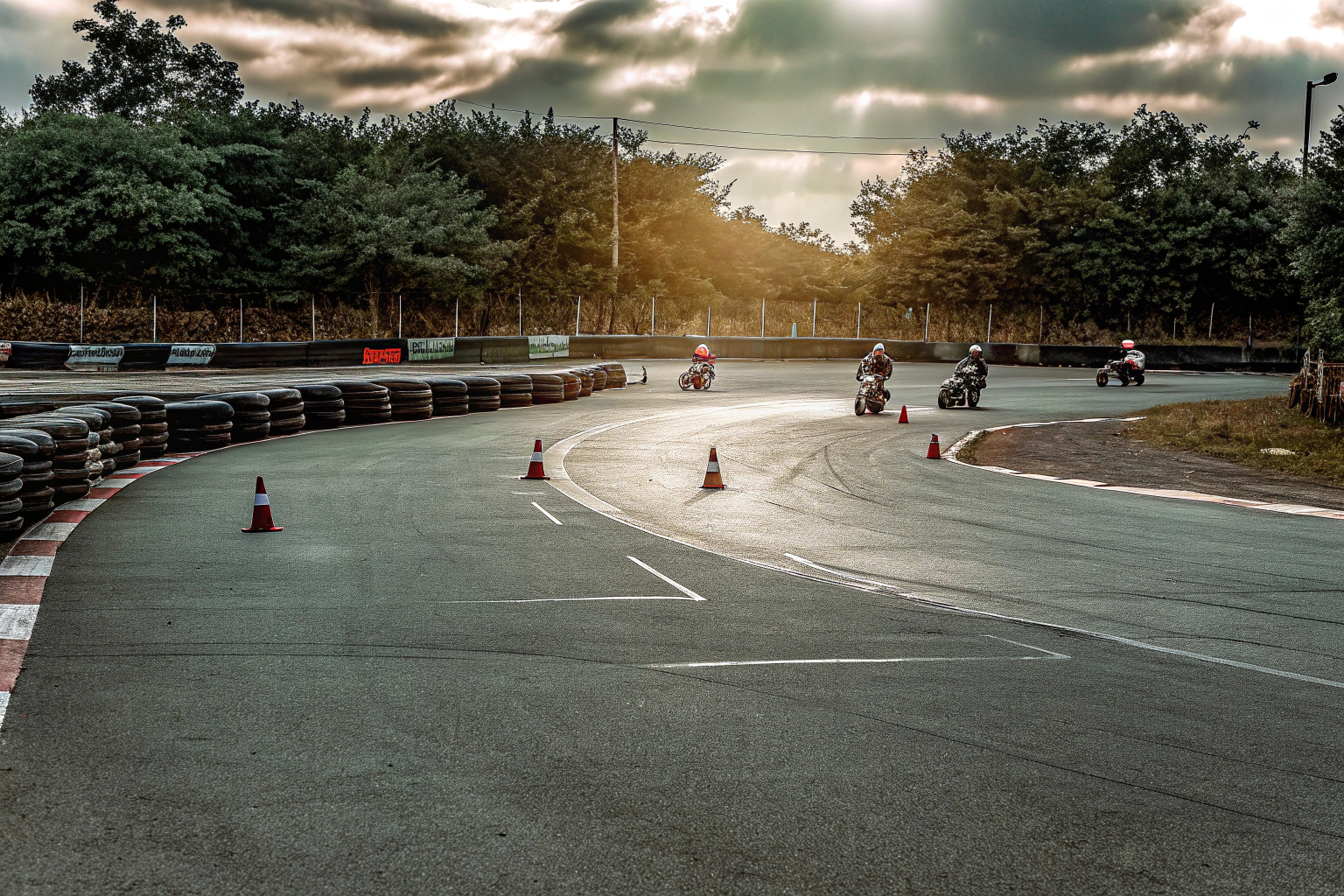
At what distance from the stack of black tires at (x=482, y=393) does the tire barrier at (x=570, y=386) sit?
3.00 metres

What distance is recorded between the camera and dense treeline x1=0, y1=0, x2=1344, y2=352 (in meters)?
42.8

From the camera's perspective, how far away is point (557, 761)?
473 cm

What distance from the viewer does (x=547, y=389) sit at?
2794 cm

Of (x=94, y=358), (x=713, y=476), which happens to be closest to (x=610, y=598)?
(x=713, y=476)

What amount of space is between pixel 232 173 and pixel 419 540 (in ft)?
138

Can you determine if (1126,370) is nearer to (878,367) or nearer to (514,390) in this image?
(878,367)

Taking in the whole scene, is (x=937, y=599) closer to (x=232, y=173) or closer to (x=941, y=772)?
(x=941, y=772)

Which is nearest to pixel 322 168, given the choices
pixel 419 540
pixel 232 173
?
pixel 232 173

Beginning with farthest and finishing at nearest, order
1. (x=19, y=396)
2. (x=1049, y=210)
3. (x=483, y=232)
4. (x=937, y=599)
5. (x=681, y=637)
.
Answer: (x=1049, y=210)
(x=483, y=232)
(x=19, y=396)
(x=937, y=599)
(x=681, y=637)

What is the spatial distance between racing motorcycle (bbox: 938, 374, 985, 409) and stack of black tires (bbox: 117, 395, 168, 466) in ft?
59.0

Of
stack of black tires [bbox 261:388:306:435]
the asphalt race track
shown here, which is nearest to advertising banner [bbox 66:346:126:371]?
stack of black tires [bbox 261:388:306:435]

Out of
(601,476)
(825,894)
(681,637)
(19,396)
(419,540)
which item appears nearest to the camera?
(825,894)

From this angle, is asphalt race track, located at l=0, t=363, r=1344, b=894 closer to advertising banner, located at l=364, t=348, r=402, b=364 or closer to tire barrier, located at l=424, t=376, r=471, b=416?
tire barrier, located at l=424, t=376, r=471, b=416

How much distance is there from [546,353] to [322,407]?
21809mm
